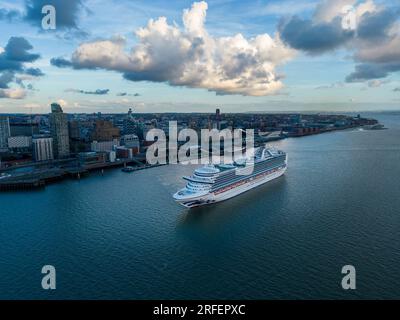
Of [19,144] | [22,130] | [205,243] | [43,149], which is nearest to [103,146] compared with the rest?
[43,149]

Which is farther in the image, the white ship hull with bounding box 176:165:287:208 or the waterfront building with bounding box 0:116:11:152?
the waterfront building with bounding box 0:116:11:152

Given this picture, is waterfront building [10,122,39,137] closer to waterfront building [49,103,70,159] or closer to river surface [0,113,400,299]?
waterfront building [49,103,70,159]

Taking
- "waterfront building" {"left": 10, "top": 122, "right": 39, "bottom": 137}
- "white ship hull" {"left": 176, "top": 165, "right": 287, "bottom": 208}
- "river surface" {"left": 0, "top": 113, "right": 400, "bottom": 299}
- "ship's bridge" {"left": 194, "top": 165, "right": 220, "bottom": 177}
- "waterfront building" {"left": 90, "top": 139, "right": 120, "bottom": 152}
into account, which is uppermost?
"waterfront building" {"left": 10, "top": 122, "right": 39, "bottom": 137}

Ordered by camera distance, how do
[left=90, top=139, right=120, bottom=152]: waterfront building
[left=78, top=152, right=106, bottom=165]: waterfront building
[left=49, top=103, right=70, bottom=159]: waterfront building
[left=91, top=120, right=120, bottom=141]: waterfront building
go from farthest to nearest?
[left=91, top=120, right=120, bottom=141]: waterfront building < [left=90, top=139, right=120, bottom=152]: waterfront building < [left=49, top=103, right=70, bottom=159]: waterfront building < [left=78, top=152, right=106, bottom=165]: waterfront building

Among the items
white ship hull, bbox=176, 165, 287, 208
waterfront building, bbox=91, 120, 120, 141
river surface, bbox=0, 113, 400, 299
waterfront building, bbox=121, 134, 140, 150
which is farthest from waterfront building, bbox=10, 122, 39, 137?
white ship hull, bbox=176, 165, 287, 208

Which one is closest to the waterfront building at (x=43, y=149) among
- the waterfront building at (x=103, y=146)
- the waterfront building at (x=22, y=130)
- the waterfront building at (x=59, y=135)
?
the waterfront building at (x=59, y=135)

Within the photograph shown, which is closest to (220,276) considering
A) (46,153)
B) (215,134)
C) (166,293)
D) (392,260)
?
(166,293)

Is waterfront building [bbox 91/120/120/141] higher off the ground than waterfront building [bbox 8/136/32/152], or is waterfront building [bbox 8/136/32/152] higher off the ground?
waterfront building [bbox 91/120/120/141]

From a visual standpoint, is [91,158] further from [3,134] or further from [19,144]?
[3,134]
